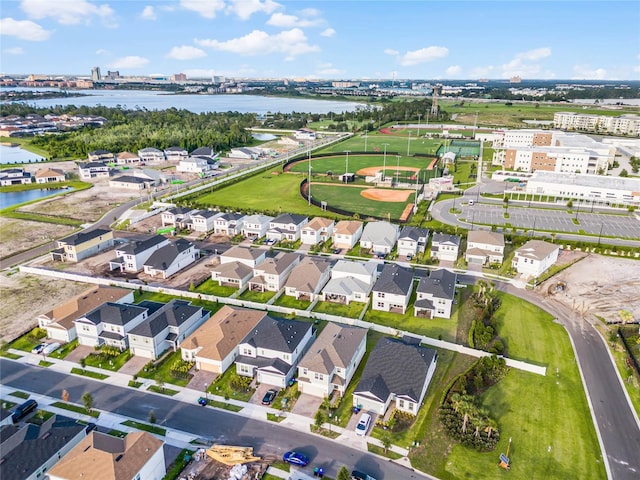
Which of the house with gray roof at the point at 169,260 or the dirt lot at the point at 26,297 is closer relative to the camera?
the dirt lot at the point at 26,297

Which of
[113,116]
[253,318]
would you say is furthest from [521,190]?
[113,116]

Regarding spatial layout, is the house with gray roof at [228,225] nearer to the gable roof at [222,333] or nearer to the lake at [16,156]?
the gable roof at [222,333]

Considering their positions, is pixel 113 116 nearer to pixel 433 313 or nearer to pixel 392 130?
pixel 392 130

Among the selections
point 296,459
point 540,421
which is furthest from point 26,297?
point 540,421

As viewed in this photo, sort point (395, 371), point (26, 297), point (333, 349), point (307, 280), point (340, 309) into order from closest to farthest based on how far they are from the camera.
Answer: point (395, 371) < point (333, 349) < point (340, 309) < point (26, 297) < point (307, 280)

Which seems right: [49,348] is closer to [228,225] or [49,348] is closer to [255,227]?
[228,225]

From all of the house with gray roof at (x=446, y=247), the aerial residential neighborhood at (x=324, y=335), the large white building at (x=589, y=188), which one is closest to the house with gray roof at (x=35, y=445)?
the aerial residential neighborhood at (x=324, y=335)

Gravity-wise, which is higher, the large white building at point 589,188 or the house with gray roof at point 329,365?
the large white building at point 589,188

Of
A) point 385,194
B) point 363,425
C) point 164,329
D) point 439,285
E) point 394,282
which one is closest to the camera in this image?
point 363,425
